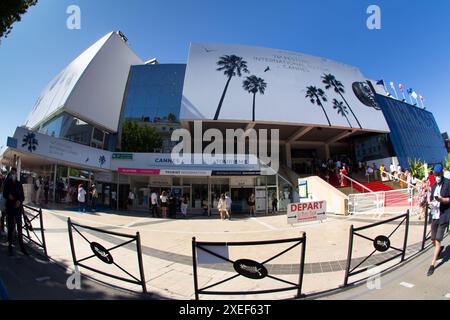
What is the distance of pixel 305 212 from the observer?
416 inches

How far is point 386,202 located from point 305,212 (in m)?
5.28

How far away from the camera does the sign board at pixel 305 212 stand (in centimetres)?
1041

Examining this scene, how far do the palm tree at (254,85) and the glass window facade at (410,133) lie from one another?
17021 millimetres

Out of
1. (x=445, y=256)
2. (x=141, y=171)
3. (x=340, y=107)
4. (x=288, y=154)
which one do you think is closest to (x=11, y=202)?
(x=445, y=256)

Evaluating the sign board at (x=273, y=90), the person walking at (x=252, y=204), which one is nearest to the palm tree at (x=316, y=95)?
the sign board at (x=273, y=90)

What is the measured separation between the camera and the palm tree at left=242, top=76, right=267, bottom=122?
79.4 feet

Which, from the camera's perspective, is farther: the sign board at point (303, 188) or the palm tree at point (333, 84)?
the palm tree at point (333, 84)

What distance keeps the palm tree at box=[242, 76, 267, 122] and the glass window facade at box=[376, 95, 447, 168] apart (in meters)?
17.0

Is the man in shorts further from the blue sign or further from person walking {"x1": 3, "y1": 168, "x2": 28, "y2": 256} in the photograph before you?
the blue sign

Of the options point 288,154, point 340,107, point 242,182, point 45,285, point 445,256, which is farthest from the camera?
point 288,154

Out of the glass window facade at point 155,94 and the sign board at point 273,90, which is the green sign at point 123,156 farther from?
the glass window facade at point 155,94

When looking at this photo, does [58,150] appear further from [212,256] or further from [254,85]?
[254,85]

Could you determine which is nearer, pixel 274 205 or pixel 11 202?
pixel 11 202

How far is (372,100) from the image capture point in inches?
1142
